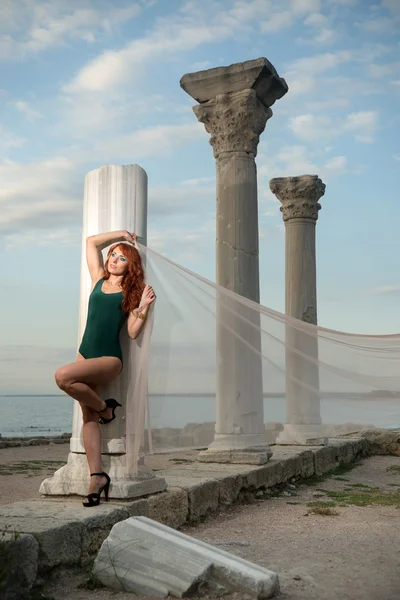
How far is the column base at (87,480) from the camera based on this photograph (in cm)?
516

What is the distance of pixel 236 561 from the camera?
3846 millimetres

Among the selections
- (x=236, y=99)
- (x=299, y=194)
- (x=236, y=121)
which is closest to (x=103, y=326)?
(x=236, y=121)

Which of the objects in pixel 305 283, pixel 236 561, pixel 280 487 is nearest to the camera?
pixel 236 561

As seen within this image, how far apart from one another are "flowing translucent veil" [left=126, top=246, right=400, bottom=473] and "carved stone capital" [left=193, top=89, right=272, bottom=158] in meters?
2.72

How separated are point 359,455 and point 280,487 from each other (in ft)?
16.3

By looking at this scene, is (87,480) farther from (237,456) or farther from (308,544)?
(237,456)

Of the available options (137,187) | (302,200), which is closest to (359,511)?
(137,187)

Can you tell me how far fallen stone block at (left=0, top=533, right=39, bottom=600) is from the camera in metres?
3.64

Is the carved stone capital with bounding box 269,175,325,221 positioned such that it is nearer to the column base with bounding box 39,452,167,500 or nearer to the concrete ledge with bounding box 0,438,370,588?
the concrete ledge with bounding box 0,438,370,588

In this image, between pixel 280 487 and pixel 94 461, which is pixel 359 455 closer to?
pixel 280 487

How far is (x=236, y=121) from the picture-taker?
8859 millimetres

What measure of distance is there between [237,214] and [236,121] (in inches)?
49.2

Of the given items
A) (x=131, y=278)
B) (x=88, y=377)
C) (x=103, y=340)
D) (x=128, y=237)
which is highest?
(x=128, y=237)

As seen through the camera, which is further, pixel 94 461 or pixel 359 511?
pixel 359 511
